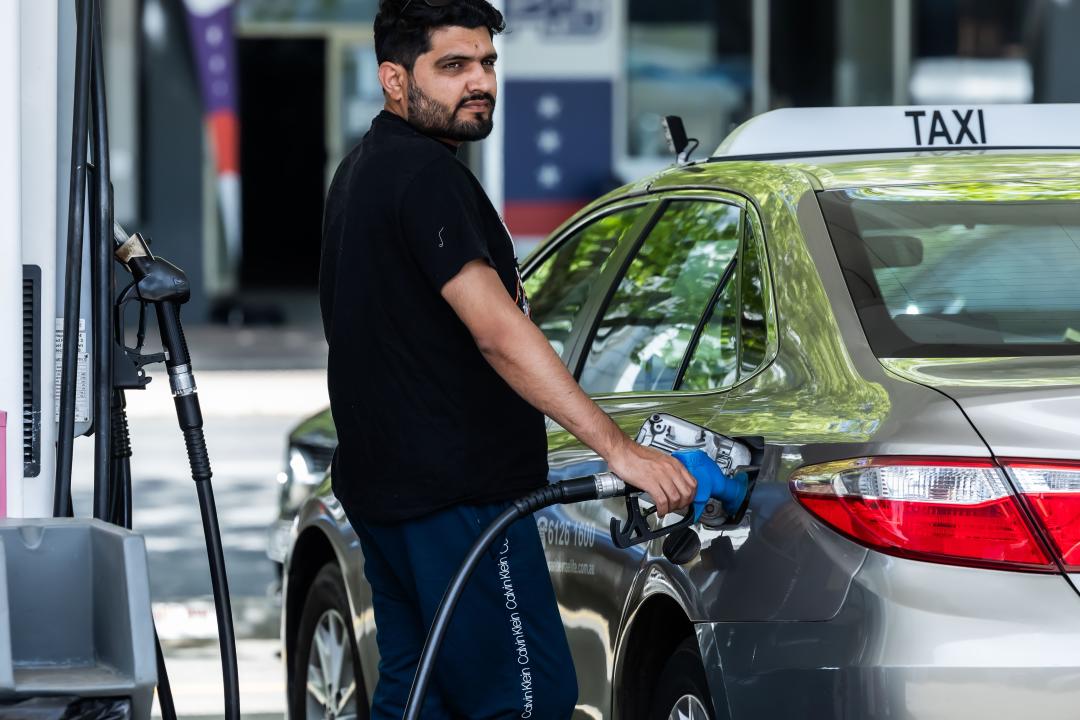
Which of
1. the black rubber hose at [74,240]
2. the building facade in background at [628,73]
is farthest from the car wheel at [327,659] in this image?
the building facade in background at [628,73]

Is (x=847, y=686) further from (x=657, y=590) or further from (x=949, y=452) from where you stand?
(x=657, y=590)

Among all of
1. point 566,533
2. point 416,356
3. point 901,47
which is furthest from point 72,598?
point 901,47

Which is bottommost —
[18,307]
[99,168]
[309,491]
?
[309,491]

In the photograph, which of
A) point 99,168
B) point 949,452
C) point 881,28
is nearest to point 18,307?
point 99,168

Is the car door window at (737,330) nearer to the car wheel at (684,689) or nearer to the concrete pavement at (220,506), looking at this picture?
the car wheel at (684,689)

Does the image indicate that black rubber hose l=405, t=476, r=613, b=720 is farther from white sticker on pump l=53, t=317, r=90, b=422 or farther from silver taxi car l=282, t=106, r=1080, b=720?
white sticker on pump l=53, t=317, r=90, b=422

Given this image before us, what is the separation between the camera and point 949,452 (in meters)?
3.02

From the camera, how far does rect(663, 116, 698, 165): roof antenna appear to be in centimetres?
471

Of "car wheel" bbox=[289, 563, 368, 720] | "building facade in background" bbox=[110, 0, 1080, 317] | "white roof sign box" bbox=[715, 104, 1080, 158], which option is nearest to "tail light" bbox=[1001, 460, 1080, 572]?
"white roof sign box" bbox=[715, 104, 1080, 158]

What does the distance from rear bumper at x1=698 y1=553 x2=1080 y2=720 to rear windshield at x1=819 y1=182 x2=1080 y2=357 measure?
0.52 meters

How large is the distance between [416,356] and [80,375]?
0.60 metres

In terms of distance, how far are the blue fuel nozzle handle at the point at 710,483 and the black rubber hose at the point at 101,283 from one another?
3.19ft

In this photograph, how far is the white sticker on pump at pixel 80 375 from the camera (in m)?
3.20

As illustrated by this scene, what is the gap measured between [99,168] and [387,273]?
544 millimetres
